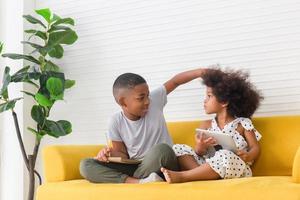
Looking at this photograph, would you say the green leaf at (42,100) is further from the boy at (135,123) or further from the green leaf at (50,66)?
the boy at (135,123)

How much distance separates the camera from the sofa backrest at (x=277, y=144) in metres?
2.78

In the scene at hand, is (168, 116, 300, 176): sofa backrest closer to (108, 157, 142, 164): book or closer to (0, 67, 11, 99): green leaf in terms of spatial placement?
(108, 157, 142, 164): book

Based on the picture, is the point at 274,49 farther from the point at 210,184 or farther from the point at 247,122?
the point at 210,184

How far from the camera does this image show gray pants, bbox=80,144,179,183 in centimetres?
260

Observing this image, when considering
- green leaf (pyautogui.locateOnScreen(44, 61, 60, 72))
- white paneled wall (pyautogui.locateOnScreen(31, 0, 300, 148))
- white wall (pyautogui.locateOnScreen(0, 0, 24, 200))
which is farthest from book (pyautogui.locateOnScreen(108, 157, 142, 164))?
white wall (pyautogui.locateOnScreen(0, 0, 24, 200))

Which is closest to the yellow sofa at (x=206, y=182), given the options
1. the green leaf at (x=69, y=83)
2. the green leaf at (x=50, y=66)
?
the green leaf at (x=69, y=83)

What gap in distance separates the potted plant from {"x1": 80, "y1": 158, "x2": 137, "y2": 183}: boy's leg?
981mm

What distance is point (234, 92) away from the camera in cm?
290

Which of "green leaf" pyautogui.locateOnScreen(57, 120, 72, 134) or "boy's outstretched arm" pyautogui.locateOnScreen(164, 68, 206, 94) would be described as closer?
"boy's outstretched arm" pyautogui.locateOnScreen(164, 68, 206, 94)

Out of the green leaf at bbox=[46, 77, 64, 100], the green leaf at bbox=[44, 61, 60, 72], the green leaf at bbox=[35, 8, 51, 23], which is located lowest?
the green leaf at bbox=[46, 77, 64, 100]

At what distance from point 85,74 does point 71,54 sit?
0.21m

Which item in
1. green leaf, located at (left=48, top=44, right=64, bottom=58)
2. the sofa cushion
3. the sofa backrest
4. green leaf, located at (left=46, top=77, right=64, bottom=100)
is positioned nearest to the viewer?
the sofa cushion

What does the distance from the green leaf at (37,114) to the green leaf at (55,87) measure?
0.56 ft

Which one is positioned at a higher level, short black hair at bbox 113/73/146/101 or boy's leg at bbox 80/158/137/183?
short black hair at bbox 113/73/146/101
